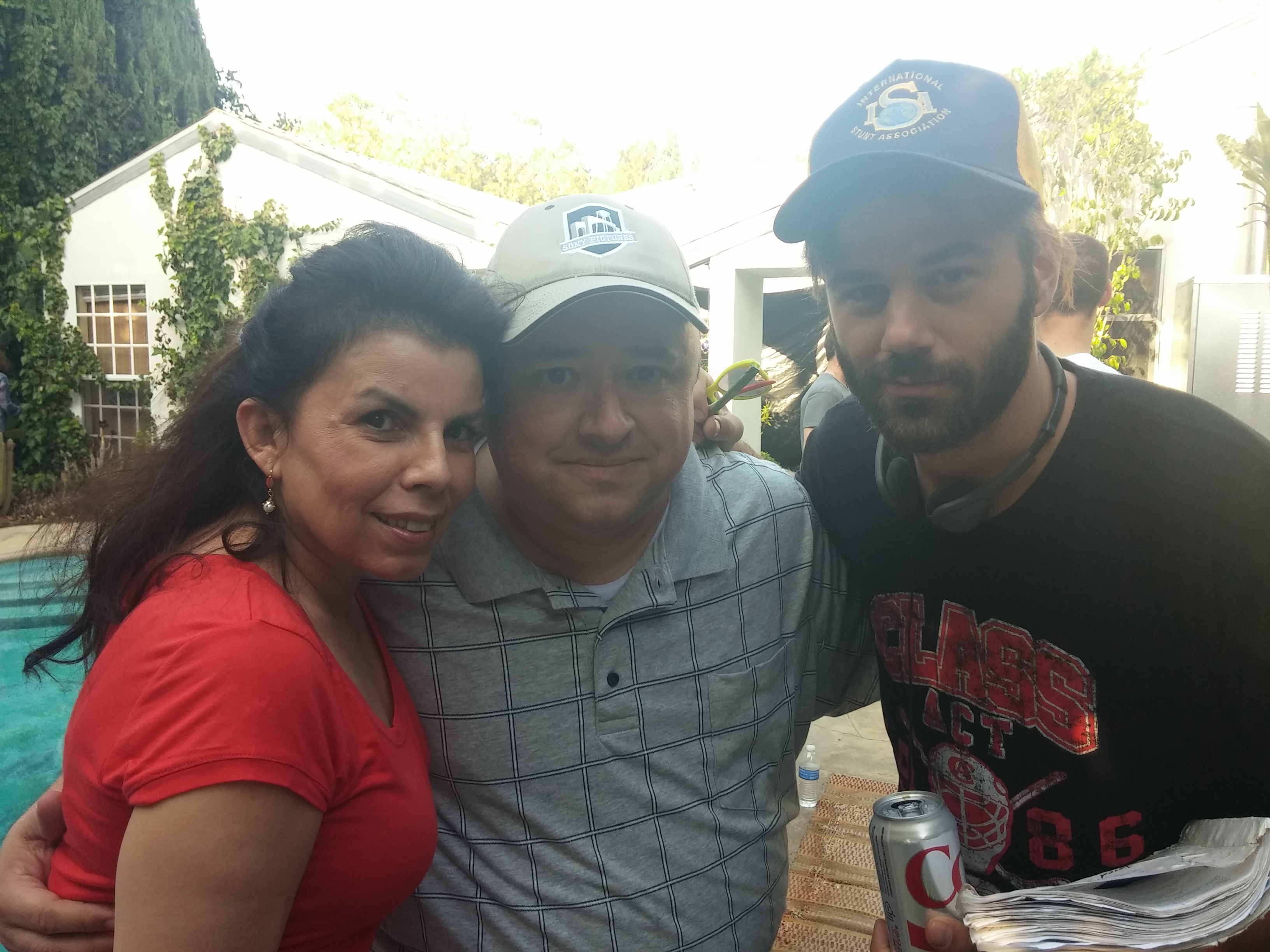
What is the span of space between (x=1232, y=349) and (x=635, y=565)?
5.00 meters

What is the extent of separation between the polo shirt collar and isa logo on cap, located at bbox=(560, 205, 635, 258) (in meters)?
0.43

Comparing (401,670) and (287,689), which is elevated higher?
(287,689)

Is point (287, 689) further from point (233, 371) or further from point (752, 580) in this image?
point (752, 580)

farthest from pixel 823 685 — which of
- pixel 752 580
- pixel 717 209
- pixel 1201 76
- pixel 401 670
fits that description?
pixel 1201 76

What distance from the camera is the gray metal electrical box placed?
16.5 ft

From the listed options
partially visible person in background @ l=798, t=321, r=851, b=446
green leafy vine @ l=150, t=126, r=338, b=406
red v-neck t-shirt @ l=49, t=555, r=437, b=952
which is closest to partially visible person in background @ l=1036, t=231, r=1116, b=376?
partially visible person in background @ l=798, t=321, r=851, b=446

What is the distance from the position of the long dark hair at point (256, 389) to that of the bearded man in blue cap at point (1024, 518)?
2.02ft

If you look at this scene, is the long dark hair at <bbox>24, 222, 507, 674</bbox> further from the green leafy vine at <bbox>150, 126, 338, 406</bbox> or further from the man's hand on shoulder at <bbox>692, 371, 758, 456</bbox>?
the green leafy vine at <bbox>150, 126, 338, 406</bbox>

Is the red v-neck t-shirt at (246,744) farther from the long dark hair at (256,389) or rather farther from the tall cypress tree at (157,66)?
the tall cypress tree at (157,66)

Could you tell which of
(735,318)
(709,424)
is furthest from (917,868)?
(735,318)

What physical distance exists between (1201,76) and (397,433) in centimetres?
906

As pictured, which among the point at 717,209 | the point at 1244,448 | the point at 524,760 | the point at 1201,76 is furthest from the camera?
→ the point at 1201,76

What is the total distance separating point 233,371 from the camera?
1377 mm

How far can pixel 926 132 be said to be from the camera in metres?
1.35
